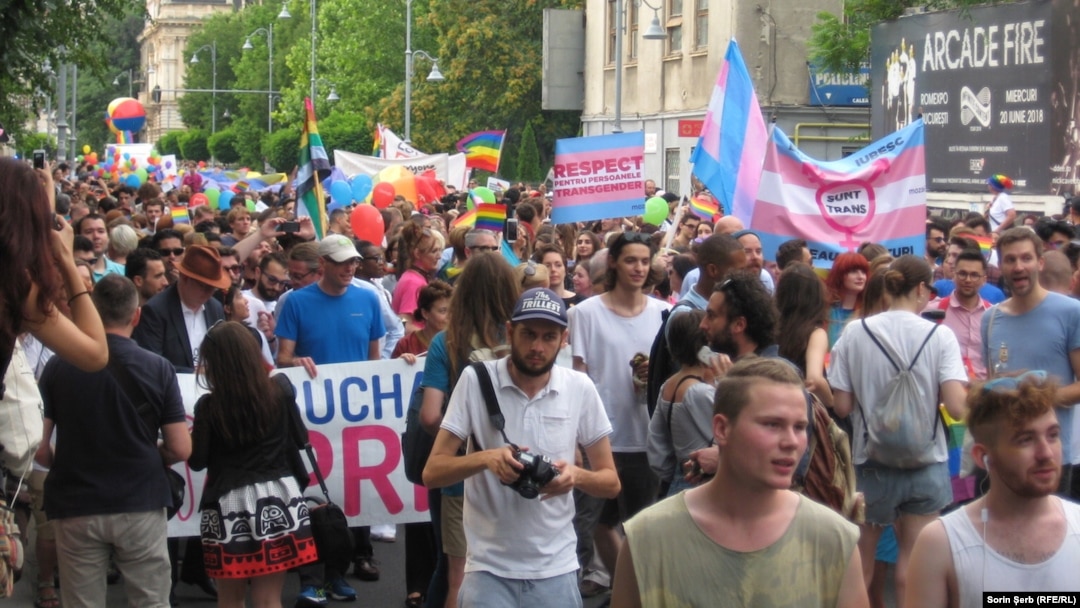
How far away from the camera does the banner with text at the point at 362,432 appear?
8.02 meters

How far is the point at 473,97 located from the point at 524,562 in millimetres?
44921

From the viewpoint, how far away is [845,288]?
7.91 meters

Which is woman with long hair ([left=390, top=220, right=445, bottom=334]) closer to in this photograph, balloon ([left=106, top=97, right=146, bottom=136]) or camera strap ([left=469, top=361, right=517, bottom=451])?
camera strap ([left=469, top=361, right=517, bottom=451])

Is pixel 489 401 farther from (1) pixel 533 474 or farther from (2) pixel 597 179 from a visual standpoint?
(2) pixel 597 179

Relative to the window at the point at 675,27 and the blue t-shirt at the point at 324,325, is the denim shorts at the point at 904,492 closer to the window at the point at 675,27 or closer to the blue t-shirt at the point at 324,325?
the blue t-shirt at the point at 324,325

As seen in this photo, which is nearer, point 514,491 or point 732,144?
point 514,491

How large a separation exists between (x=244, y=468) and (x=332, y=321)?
2130 millimetres

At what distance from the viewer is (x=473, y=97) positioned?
48969 mm

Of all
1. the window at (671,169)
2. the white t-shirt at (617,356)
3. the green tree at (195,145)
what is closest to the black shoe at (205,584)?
the white t-shirt at (617,356)

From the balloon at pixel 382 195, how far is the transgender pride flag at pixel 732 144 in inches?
371

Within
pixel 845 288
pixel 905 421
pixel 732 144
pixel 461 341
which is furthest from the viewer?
pixel 732 144

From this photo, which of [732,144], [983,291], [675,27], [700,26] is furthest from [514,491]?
[675,27]

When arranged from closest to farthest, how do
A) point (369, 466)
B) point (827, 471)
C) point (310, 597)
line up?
1. point (827, 471)
2. point (310, 597)
3. point (369, 466)

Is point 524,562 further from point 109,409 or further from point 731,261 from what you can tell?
point 731,261
